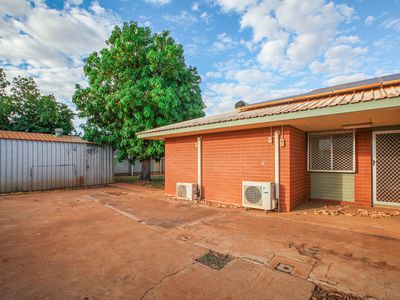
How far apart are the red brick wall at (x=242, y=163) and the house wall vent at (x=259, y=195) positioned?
1.30 ft

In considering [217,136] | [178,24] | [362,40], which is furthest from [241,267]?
[362,40]

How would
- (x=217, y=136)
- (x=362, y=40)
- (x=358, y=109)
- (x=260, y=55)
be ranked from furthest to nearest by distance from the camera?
(x=260, y=55), (x=362, y=40), (x=217, y=136), (x=358, y=109)

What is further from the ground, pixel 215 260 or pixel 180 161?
pixel 180 161

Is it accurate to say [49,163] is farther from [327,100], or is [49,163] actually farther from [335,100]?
[335,100]

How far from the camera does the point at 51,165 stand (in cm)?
1023

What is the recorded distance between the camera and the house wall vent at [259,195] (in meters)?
5.18

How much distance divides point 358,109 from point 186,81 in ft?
34.0

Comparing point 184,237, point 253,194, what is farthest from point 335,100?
point 184,237

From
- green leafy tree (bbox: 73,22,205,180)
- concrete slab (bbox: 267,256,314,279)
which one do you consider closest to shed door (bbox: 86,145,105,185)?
green leafy tree (bbox: 73,22,205,180)

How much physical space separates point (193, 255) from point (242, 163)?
3.76 metres

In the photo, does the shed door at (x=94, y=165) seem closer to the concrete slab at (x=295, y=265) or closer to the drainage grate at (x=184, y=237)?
the drainage grate at (x=184, y=237)

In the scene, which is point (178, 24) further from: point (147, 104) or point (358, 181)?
point (358, 181)

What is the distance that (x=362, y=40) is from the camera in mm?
7422

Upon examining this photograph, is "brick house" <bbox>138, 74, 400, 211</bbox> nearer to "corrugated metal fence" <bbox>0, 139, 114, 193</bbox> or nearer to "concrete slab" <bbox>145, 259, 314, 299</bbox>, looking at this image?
"concrete slab" <bbox>145, 259, 314, 299</bbox>
